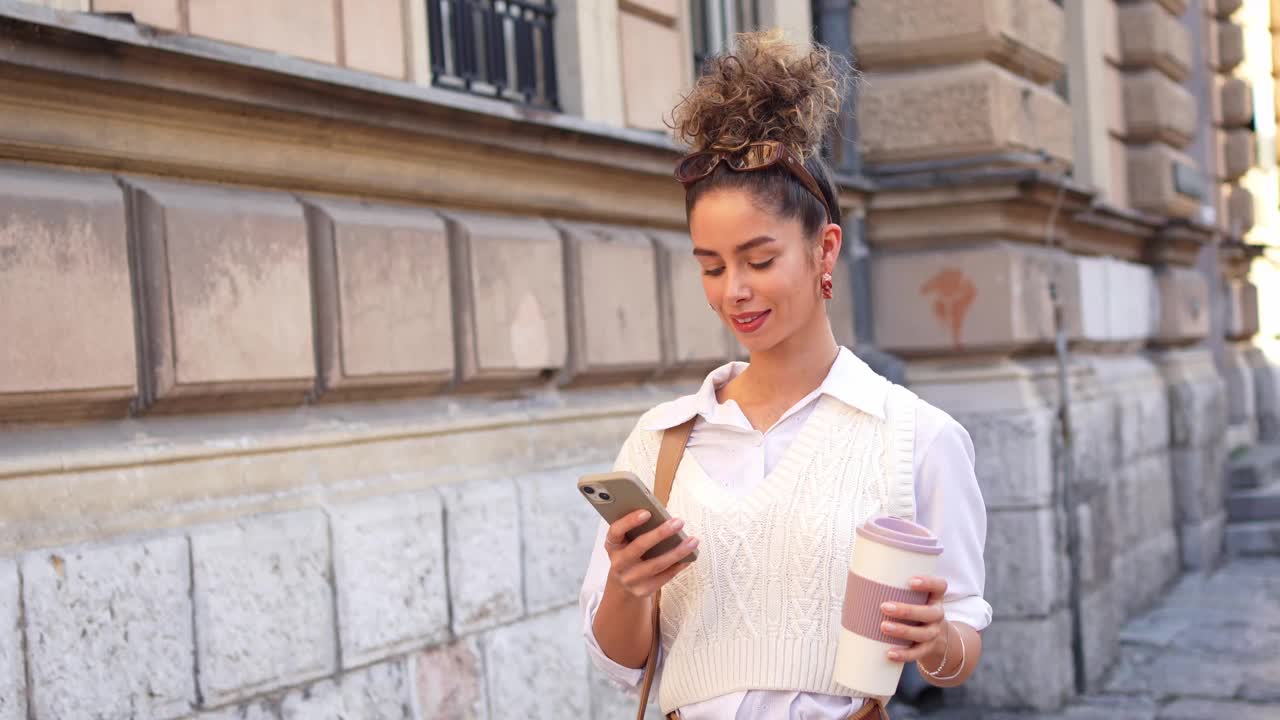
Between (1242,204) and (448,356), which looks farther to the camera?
(1242,204)

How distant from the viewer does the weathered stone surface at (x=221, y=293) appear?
3.66 metres

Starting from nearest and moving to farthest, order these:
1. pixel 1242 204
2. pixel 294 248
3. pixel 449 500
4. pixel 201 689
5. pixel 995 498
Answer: pixel 201 689 → pixel 294 248 → pixel 449 500 → pixel 995 498 → pixel 1242 204

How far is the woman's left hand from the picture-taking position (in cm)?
198

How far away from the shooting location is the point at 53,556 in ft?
10.9

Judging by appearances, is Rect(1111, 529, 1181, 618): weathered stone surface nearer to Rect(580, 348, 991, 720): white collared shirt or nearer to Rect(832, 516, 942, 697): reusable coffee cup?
Rect(580, 348, 991, 720): white collared shirt

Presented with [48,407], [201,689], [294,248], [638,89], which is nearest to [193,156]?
[294,248]

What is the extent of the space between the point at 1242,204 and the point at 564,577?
38.7 ft

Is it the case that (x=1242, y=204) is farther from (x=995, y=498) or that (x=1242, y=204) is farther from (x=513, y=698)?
(x=513, y=698)

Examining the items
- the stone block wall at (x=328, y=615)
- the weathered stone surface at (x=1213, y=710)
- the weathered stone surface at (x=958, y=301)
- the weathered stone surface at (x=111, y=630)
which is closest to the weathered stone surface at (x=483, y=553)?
the stone block wall at (x=328, y=615)

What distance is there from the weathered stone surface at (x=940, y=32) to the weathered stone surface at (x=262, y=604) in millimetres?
4615

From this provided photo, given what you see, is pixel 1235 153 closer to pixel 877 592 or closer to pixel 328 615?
pixel 328 615

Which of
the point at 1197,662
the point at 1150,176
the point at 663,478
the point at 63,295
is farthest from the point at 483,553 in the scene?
the point at 1150,176

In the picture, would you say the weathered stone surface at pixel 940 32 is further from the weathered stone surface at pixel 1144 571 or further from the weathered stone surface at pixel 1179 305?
the weathered stone surface at pixel 1179 305

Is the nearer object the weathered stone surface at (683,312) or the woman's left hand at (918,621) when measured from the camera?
the woman's left hand at (918,621)
